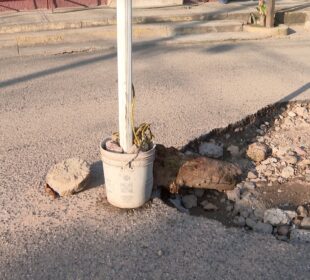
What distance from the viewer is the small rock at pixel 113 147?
11.3 feet

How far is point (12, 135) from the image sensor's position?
5055 millimetres

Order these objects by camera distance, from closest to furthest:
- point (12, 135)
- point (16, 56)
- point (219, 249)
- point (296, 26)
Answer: point (219, 249), point (12, 135), point (16, 56), point (296, 26)

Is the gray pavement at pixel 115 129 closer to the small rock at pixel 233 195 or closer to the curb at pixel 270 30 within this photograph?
the small rock at pixel 233 195

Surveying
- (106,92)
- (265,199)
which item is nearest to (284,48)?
(106,92)

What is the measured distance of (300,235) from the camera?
11.3ft

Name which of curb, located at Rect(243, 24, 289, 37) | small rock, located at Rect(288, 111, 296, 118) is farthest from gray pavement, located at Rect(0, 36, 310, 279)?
curb, located at Rect(243, 24, 289, 37)

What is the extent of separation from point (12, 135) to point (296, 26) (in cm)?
895

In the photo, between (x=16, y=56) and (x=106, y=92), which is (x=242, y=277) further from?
(x=16, y=56)

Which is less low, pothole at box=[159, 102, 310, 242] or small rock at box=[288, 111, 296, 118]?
small rock at box=[288, 111, 296, 118]

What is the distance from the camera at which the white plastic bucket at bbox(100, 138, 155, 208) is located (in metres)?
3.37

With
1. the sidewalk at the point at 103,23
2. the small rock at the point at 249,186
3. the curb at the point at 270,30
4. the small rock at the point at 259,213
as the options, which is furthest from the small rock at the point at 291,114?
the curb at the point at 270,30

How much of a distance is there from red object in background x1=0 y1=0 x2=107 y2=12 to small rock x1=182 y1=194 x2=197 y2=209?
360 inches

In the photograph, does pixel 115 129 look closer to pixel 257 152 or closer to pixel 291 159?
pixel 257 152

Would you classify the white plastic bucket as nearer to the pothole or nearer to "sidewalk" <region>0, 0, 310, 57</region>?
the pothole
